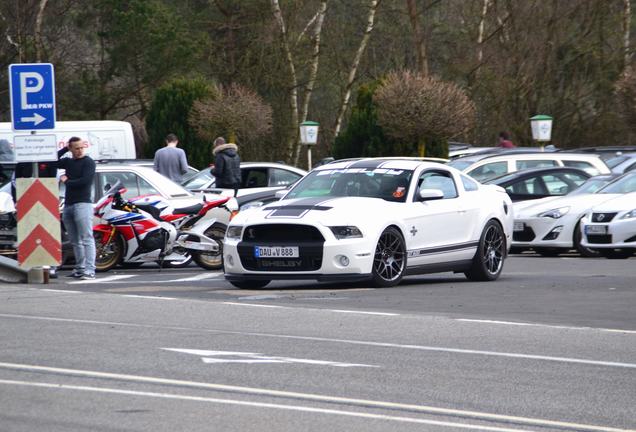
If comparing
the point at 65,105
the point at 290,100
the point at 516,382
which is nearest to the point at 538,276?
the point at 516,382

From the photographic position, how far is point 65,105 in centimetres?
6006

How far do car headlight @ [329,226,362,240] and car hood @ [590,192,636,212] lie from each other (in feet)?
25.9

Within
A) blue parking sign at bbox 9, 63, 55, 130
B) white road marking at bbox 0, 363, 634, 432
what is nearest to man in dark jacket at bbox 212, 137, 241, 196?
blue parking sign at bbox 9, 63, 55, 130

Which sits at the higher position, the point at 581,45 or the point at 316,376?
the point at 581,45

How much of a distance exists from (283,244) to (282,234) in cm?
17

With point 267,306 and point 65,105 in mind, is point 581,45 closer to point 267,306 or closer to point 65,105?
point 65,105

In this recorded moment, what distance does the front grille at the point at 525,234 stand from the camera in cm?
2412

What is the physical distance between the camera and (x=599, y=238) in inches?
891

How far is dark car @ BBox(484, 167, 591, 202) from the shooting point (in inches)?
1016

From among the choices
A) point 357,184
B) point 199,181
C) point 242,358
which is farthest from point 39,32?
point 242,358

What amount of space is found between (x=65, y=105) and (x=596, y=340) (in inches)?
1986

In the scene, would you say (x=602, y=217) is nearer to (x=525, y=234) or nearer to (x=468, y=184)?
(x=525, y=234)

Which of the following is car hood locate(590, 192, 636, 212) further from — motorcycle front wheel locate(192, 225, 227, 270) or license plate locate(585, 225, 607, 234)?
motorcycle front wheel locate(192, 225, 227, 270)

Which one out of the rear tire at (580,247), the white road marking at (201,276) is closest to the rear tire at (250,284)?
the white road marking at (201,276)
